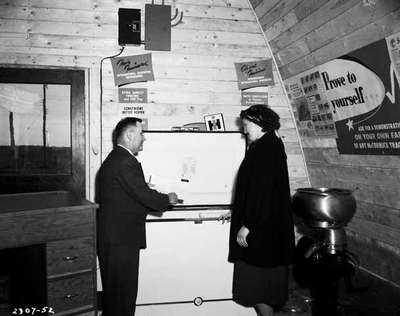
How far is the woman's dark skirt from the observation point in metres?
2.20

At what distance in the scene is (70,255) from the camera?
7.33 feet

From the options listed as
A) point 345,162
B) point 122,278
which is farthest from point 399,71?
point 122,278

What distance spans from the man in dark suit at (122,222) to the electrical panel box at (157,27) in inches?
35.7

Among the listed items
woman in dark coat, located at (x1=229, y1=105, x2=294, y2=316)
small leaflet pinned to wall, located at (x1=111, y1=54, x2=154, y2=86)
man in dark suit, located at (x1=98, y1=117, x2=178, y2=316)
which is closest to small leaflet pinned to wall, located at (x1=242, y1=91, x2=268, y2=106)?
small leaflet pinned to wall, located at (x1=111, y1=54, x2=154, y2=86)

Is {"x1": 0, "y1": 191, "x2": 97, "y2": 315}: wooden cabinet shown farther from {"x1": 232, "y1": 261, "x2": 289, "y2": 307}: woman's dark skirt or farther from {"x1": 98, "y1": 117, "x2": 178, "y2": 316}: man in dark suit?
{"x1": 232, "y1": 261, "x2": 289, "y2": 307}: woman's dark skirt

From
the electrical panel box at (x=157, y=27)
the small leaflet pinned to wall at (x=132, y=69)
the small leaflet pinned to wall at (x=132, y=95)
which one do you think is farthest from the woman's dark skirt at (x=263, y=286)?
the electrical panel box at (x=157, y=27)

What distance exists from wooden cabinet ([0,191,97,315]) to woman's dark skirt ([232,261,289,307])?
97cm

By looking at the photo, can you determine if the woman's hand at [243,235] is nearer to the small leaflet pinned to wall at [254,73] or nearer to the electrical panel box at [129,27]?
the small leaflet pinned to wall at [254,73]

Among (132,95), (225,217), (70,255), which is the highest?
(132,95)

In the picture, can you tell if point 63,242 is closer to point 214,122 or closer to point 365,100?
point 214,122

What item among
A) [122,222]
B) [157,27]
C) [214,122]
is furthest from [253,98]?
[122,222]

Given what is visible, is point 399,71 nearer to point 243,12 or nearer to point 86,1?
point 243,12

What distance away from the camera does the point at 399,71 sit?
1.94 metres

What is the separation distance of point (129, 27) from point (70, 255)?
5.92 ft
